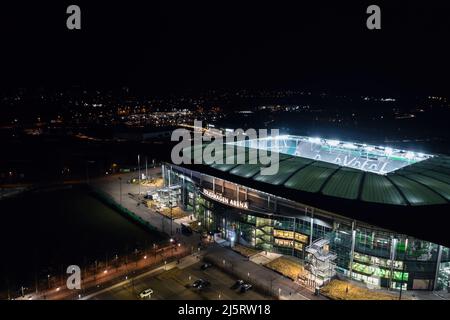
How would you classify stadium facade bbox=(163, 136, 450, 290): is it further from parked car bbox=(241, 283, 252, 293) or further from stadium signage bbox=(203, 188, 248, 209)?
parked car bbox=(241, 283, 252, 293)

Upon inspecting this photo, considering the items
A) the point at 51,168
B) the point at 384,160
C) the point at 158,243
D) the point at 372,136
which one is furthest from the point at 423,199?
the point at 372,136

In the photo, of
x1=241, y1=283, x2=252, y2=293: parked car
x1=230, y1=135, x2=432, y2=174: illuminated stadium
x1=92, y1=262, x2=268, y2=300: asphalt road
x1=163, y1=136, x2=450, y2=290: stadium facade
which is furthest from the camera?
x1=230, y1=135, x2=432, y2=174: illuminated stadium

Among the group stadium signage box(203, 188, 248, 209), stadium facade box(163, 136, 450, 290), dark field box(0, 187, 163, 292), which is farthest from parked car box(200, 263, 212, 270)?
dark field box(0, 187, 163, 292)

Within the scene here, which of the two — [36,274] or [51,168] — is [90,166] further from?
[36,274]

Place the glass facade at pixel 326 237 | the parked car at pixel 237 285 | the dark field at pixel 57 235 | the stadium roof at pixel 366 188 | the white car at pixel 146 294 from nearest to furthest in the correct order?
the white car at pixel 146 294, the parked car at pixel 237 285, the glass facade at pixel 326 237, the stadium roof at pixel 366 188, the dark field at pixel 57 235

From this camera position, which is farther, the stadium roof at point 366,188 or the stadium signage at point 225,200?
the stadium signage at point 225,200

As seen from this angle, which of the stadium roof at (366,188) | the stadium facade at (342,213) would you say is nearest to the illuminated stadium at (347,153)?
the stadium facade at (342,213)

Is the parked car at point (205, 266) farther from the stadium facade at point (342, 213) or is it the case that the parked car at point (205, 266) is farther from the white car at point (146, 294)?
the stadium facade at point (342, 213)
